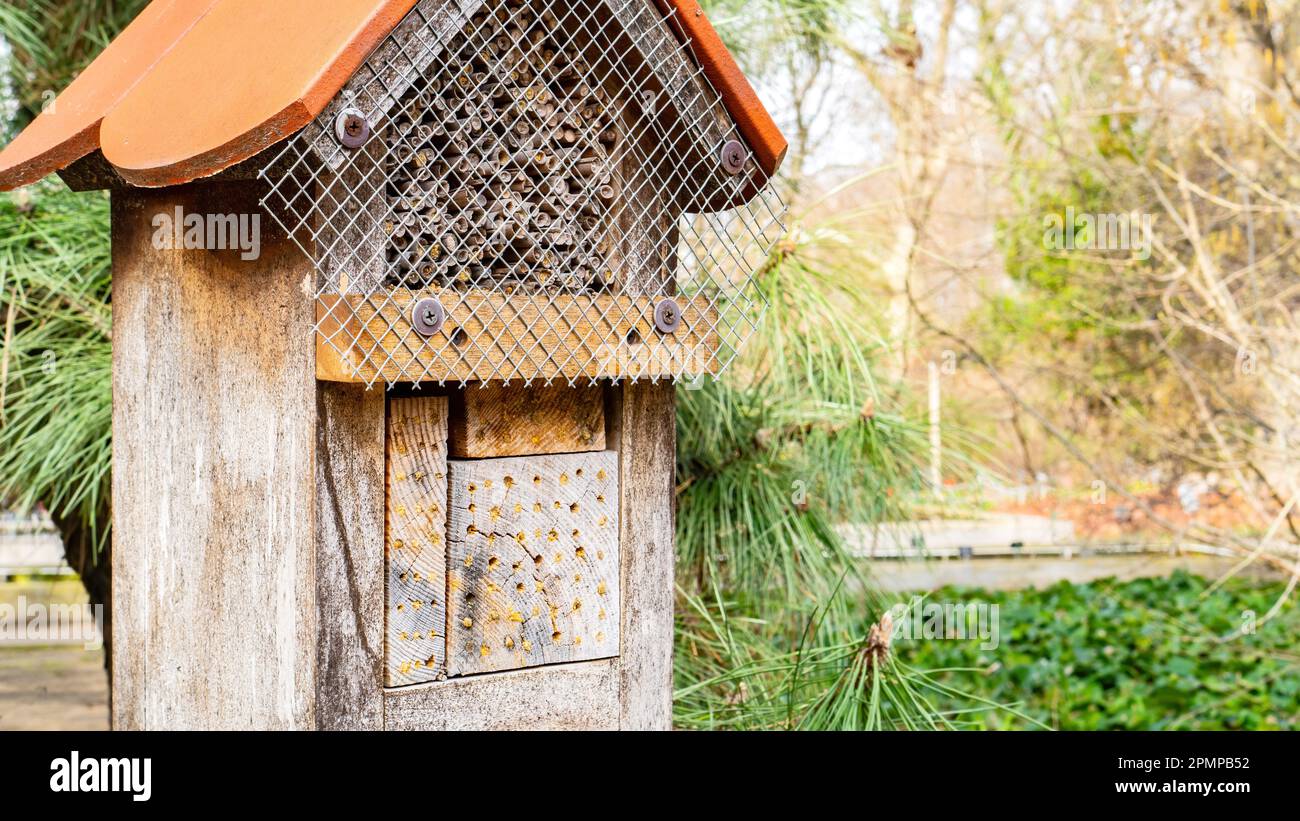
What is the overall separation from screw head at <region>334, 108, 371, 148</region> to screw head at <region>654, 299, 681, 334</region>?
20.0 inches

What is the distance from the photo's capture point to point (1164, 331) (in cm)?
762

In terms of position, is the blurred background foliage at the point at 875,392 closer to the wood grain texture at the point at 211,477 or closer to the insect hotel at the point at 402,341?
the insect hotel at the point at 402,341

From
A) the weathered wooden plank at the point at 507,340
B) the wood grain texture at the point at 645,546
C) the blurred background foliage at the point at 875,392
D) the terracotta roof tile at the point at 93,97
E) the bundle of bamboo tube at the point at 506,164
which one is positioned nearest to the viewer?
the weathered wooden plank at the point at 507,340

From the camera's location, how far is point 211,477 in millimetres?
1759

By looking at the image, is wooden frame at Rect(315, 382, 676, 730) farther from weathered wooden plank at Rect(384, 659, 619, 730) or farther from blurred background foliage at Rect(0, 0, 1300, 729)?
blurred background foliage at Rect(0, 0, 1300, 729)

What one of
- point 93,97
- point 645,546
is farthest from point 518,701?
point 93,97

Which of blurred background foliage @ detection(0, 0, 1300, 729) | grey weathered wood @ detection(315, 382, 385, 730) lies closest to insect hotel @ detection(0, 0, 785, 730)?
grey weathered wood @ detection(315, 382, 385, 730)

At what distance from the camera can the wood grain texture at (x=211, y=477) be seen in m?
1.60

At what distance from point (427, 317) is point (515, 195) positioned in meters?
0.28

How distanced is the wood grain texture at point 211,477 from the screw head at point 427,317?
0.15 metres

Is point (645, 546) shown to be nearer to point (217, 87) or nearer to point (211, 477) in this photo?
point (211, 477)

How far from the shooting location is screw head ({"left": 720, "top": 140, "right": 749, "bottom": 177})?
1.82 metres

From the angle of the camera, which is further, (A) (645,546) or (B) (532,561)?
(A) (645,546)

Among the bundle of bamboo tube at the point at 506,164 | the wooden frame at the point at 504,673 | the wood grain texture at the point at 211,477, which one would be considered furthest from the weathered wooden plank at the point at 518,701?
the bundle of bamboo tube at the point at 506,164
